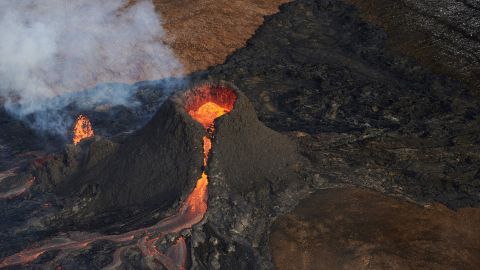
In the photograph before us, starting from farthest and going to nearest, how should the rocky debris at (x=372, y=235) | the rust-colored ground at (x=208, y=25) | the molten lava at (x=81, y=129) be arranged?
the rust-colored ground at (x=208, y=25) → the molten lava at (x=81, y=129) → the rocky debris at (x=372, y=235)

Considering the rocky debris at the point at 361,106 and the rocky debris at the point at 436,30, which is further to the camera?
the rocky debris at the point at 436,30

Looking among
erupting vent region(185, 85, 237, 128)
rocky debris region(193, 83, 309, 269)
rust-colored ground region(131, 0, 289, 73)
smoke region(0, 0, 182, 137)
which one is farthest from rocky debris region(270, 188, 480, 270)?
rust-colored ground region(131, 0, 289, 73)

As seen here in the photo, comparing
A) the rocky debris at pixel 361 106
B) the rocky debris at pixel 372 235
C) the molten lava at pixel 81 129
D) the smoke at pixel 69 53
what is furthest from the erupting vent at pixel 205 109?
the smoke at pixel 69 53

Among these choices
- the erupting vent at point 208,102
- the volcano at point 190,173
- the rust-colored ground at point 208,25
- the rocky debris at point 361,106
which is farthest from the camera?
the rust-colored ground at point 208,25

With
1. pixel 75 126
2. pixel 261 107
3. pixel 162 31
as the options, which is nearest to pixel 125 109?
pixel 75 126

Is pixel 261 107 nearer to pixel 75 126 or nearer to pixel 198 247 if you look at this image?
pixel 75 126

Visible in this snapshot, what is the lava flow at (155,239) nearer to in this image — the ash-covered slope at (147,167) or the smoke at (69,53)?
the ash-covered slope at (147,167)

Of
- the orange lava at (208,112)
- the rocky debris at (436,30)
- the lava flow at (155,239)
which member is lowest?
the lava flow at (155,239)
